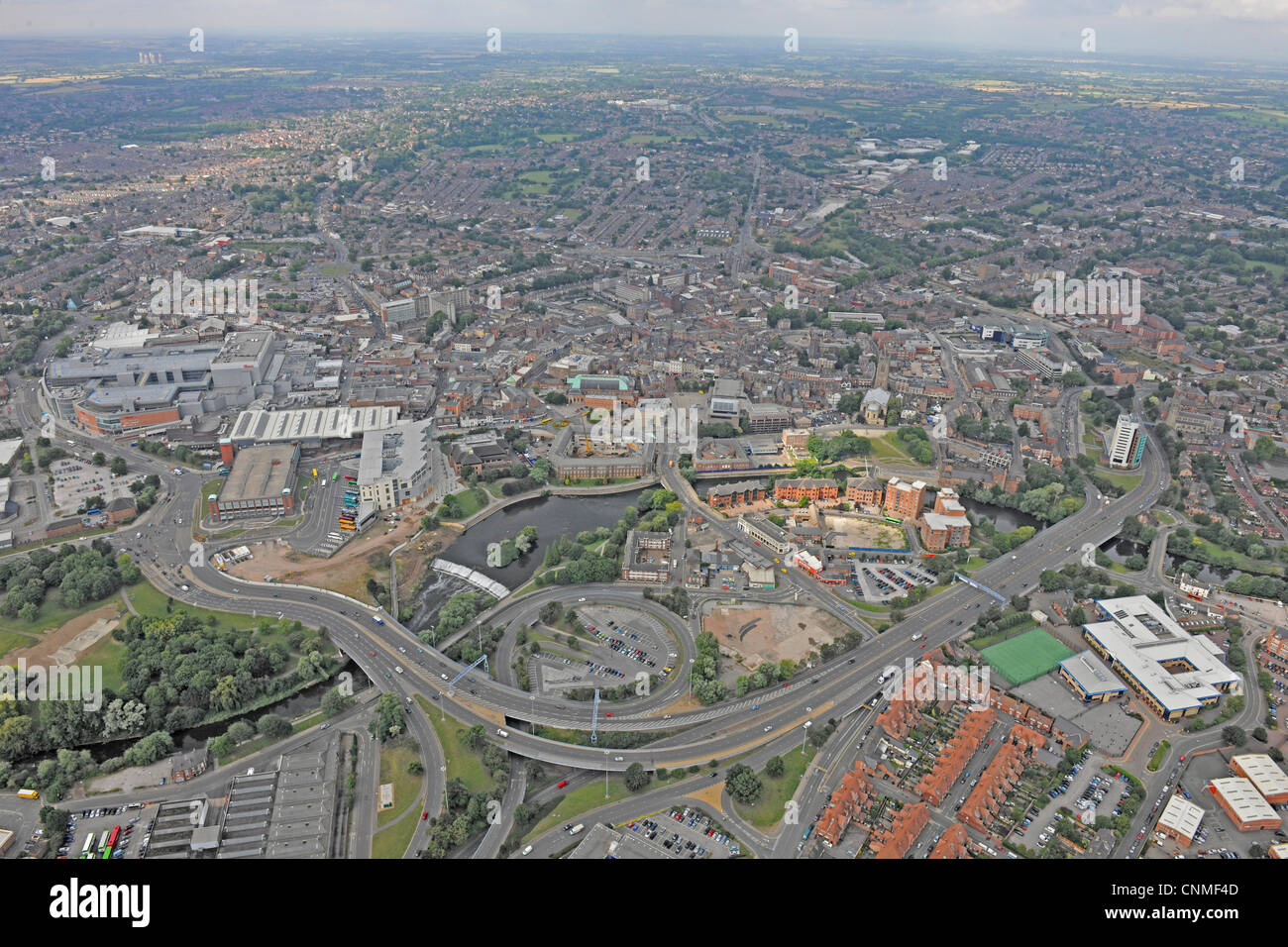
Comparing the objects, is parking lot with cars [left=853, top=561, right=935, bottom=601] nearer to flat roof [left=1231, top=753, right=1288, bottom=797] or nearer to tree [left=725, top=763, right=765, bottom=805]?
tree [left=725, top=763, right=765, bottom=805]

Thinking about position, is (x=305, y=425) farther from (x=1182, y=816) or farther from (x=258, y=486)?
(x=1182, y=816)

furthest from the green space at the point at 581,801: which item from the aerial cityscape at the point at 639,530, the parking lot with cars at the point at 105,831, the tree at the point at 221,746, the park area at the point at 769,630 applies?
the parking lot with cars at the point at 105,831

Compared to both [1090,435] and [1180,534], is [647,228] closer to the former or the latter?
[1090,435]

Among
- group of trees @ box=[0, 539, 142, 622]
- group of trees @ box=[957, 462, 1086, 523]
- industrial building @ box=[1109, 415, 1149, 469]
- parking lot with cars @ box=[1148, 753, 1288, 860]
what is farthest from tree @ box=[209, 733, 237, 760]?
industrial building @ box=[1109, 415, 1149, 469]

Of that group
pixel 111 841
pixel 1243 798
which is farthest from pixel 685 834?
pixel 1243 798
